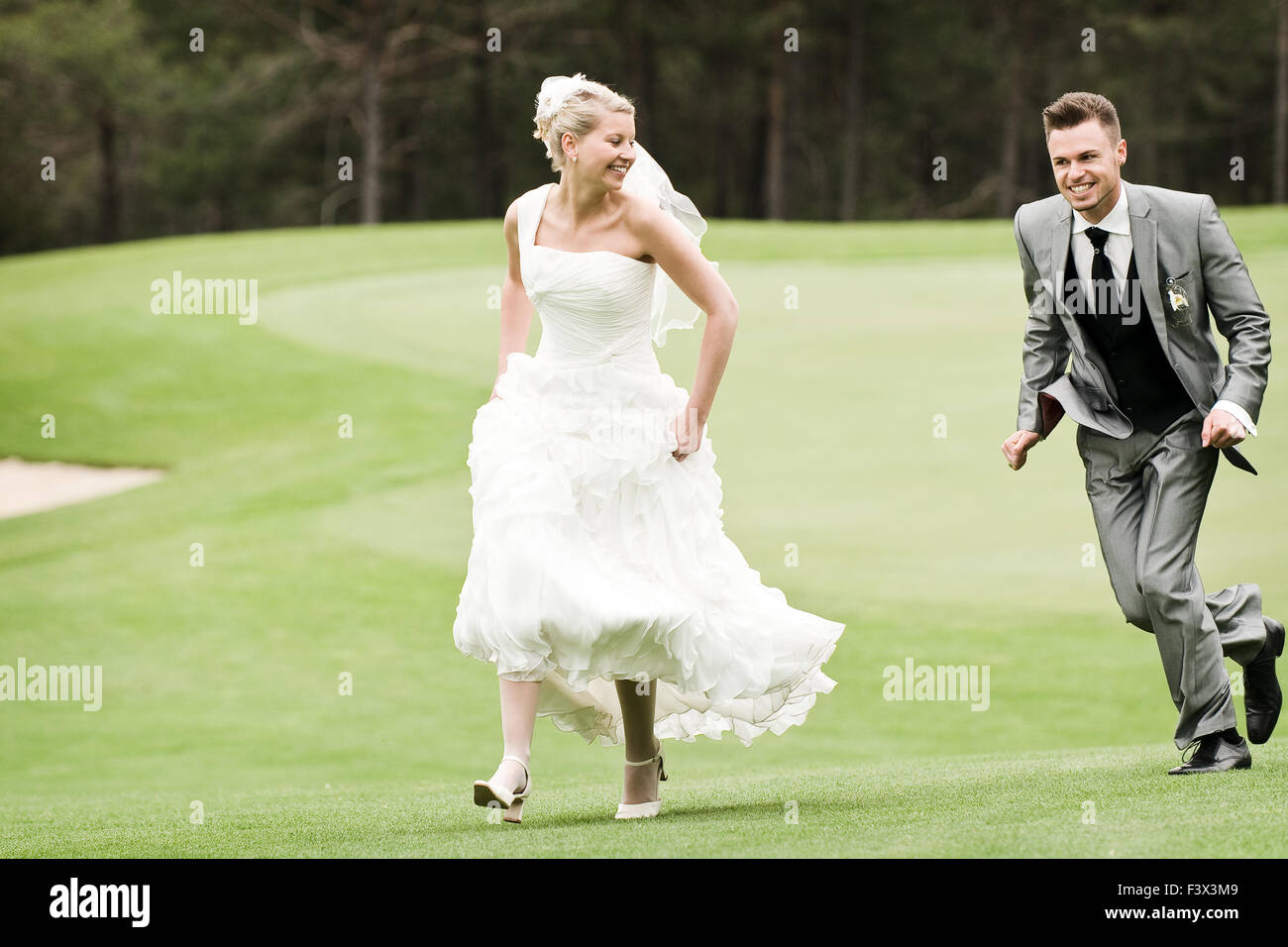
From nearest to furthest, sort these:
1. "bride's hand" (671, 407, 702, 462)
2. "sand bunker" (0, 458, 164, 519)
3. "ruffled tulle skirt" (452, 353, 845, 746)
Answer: "ruffled tulle skirt" (452, 353, 845, 746)
"bride's hand" (671, 407, 702, 462)
"sand bunker" (0, 458, 164, 519)

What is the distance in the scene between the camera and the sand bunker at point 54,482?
13453 millimetres

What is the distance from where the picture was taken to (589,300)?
479 cm

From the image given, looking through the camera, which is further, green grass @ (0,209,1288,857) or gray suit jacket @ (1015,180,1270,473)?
gray suit jacket @ (1015,180,1270,473)

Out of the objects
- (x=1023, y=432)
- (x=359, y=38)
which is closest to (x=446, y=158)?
(x=359, y=38)

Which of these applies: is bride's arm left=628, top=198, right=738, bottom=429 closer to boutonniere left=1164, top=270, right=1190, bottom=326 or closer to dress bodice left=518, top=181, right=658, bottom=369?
dress bodice left=518, top=181, right=658, bottom=369

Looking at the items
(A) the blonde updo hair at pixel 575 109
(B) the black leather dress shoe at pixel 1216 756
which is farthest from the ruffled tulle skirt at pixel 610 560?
(B) the black leather dress shoe at pixel 1216 756

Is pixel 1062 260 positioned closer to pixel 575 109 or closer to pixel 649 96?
pixel 575 109

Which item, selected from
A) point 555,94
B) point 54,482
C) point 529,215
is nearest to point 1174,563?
point 529,215

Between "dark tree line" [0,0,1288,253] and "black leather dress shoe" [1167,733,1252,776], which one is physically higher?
"dark tree line" [0,0,1288,253]

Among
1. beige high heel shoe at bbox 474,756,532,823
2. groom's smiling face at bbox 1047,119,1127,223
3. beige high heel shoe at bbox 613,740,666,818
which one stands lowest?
beige high heel shoe at bbox 613,740,666,818

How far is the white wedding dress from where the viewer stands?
182 inches

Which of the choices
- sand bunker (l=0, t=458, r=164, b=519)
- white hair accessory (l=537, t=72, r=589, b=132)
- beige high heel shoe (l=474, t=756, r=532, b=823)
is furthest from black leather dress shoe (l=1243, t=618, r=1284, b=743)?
sand bunker (l=0, t=458, r=164, b=519)

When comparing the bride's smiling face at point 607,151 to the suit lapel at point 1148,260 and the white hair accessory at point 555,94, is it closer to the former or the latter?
the white hair accessory at point 555,94

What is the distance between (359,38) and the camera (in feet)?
147
